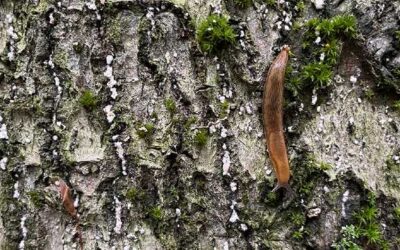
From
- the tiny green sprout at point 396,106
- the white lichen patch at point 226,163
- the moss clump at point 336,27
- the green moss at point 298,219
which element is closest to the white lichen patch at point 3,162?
the white lichen patch at point 226,163

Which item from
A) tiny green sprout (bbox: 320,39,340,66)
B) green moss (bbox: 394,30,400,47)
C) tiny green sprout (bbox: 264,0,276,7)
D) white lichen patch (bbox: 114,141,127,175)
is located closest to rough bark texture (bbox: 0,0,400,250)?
white lichen patch (bbox: 114,141,127,175)

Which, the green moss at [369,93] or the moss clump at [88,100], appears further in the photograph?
the green moss at [369,93]

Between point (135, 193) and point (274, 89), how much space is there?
71 centimetres

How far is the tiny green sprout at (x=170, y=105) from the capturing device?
5.76ft

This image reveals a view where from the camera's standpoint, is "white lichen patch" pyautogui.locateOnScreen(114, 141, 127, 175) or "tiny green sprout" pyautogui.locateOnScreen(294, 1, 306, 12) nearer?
"white lichen patch" pyautogui.locateOnScreen(114, 141, 127, 175)

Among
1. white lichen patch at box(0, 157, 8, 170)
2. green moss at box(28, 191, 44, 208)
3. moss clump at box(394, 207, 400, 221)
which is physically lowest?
moss clump at box(394, 207, 400, 221)

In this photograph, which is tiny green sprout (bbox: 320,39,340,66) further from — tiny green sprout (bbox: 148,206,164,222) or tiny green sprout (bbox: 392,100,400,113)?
tiny green sprout (bbox: 148,206,164,222)

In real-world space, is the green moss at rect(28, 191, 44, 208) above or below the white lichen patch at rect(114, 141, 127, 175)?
below

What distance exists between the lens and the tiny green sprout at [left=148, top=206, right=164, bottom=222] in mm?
1729

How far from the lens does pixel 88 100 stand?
1.74m

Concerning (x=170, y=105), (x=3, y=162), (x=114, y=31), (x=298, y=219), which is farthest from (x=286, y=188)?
(x=3, y=162)

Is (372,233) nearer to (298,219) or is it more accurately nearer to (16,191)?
(298,219)

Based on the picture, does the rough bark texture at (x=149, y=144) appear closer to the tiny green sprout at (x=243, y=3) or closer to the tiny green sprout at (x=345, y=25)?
the tiny green sprout at (x=243, y=3)

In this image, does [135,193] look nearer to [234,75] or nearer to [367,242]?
[234,75]
